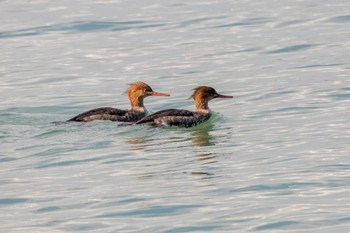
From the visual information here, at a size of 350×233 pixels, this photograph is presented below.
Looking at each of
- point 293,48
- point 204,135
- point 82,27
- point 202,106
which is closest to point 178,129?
point 204,135

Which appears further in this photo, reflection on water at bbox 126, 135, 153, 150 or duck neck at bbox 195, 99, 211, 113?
duck neck at bbox 195, 99, 211, 113

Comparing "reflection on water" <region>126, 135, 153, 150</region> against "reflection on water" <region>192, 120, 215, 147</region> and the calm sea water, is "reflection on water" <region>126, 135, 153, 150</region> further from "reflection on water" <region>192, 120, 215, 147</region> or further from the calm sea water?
"reflection on water" <region>192, 120, 215, 147</region>

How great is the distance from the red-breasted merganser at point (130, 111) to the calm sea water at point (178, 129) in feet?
0.67

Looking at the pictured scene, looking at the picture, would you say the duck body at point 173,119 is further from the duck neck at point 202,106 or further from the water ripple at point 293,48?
the water ripple at point 293,48

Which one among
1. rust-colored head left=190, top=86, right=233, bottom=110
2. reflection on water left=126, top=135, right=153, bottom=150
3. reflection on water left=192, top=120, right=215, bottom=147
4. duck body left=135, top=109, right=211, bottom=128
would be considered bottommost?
reflection on water left=192, top=120, right=215, bottom=147

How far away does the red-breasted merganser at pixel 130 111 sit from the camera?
18.2 metres

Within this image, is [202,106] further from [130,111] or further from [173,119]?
[173,119]

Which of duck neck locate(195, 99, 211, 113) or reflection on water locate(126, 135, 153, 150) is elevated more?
duck neck locate(195, 99, 211, 113)

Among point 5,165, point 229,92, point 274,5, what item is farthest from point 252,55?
Result: point 5,165

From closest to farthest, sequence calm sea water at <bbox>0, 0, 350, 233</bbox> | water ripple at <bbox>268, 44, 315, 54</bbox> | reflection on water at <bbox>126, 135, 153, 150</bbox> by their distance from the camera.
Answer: calm sea water at <bbox>0, 0, 350, 233</bbox> < reflection on water at <bbox>126, 135, 153, 150</bbox> < water ripple at <bbox>268, 44, 315, 54</bbox>

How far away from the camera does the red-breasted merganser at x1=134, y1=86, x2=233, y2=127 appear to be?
704 inches

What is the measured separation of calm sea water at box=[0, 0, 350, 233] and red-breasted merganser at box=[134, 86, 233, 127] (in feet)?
0.44

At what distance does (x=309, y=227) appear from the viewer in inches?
487

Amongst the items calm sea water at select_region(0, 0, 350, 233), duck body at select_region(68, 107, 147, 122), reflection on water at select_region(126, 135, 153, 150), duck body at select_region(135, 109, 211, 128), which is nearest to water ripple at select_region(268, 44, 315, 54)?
calm sea water at select_region(0, 0, 350, 233)
